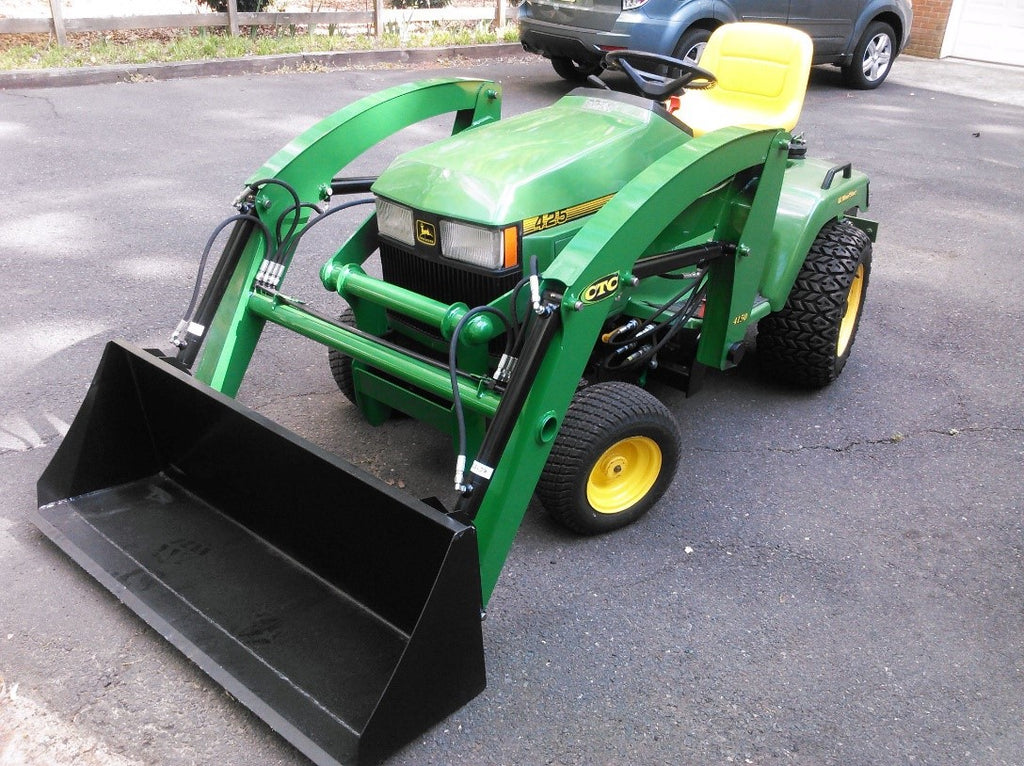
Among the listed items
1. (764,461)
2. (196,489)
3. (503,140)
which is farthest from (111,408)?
(764,461)

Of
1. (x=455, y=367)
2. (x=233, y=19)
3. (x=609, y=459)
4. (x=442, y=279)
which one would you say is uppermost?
(x=233, y=19)

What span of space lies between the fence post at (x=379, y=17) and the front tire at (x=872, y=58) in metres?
5.33

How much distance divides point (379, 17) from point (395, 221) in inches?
358

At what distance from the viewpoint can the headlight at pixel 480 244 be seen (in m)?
2.79

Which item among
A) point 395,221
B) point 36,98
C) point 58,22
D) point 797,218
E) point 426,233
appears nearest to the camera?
point 426,233

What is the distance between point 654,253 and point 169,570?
177cm

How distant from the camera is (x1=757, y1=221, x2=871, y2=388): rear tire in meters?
3.76

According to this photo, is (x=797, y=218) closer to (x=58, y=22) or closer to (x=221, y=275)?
(x=221, y=275)

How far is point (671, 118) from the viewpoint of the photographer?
328 centimetres

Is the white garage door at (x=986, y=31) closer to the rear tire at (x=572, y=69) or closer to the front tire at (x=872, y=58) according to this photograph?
the front tire at (x=872, y=58)

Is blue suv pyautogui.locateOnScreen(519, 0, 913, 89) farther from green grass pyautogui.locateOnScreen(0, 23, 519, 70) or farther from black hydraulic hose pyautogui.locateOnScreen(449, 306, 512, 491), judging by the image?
black hydraulic hose pyautogui.locateOnScreen(449, 306, 512, 491)

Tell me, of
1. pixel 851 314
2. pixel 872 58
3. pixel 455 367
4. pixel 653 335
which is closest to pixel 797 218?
pixel 851 314

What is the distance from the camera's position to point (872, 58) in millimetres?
10273

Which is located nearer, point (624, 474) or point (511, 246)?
point (511, 246)
